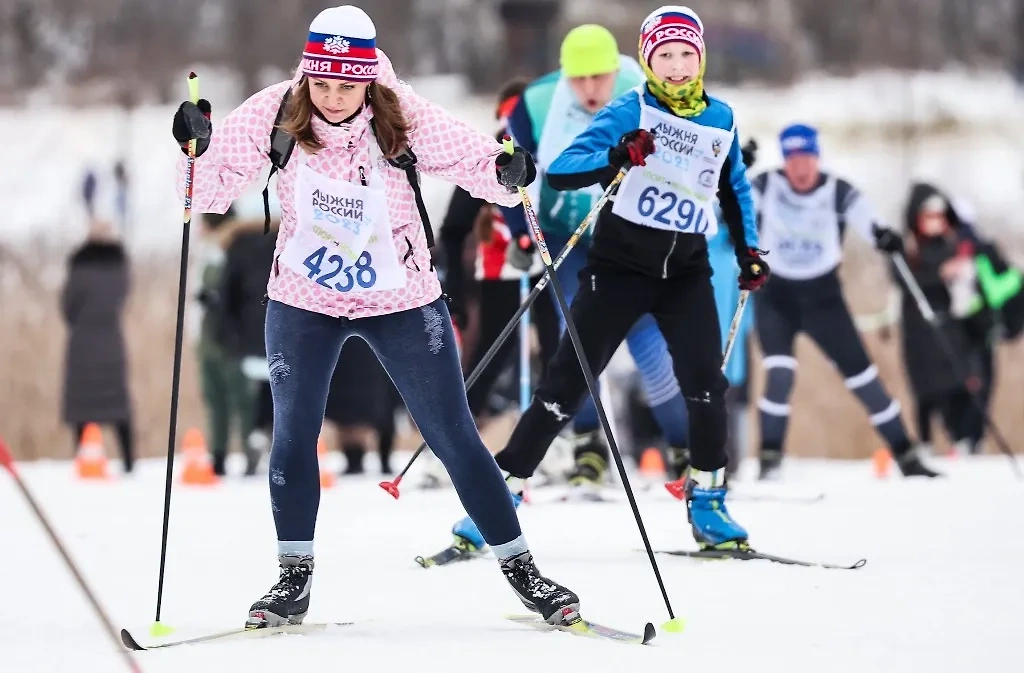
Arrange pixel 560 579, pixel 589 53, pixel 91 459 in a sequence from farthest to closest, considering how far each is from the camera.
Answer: pixel 91 459 < pixel 589 53 < pixel 560 579

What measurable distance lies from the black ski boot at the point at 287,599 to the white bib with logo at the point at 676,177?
6.16 feet

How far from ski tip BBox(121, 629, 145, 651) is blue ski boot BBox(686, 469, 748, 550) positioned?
89.9 inches

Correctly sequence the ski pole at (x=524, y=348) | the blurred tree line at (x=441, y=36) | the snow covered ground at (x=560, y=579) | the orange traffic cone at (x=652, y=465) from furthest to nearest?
the blurred tree line at (x=441, y=36) → the orange traffic cone at (x=652, y=465) → the ski pole at (x=524, y=348) → the snow covered ground at (x=560, y=579)

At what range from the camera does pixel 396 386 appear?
4891mm

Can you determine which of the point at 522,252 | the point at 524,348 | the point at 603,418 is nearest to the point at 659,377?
the point at 522,252

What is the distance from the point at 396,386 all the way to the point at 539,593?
2.14 ft

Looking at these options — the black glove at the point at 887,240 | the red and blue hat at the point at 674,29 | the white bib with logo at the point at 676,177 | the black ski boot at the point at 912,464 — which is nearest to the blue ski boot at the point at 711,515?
the white bib with logo at the point at 676,177

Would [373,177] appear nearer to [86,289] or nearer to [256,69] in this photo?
[86,289]

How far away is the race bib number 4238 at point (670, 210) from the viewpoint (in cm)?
620

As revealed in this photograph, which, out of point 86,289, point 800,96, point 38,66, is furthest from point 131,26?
point 86,289

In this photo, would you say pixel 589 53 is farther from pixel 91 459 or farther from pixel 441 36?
pixel 441 36

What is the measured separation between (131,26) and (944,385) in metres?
13.9

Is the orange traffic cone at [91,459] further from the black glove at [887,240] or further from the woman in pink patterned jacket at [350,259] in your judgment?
the woman in pink patterned jacket at [350,259]

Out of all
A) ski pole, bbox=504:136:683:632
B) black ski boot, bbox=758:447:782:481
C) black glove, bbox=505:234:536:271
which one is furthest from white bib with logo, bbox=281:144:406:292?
black ski boot, bbox=758:447:782:481
